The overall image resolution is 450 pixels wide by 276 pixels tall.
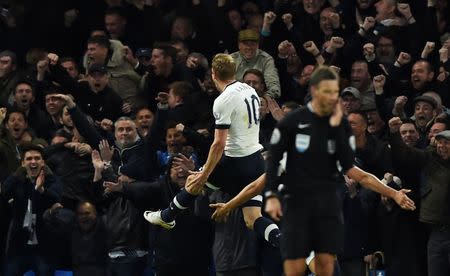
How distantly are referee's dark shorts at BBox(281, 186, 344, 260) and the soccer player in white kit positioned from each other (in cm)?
181

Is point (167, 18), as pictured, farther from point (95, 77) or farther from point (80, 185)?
point (80, 185)

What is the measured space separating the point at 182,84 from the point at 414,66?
3.12 meters

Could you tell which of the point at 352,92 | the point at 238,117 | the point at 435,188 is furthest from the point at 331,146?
the point at 352,92

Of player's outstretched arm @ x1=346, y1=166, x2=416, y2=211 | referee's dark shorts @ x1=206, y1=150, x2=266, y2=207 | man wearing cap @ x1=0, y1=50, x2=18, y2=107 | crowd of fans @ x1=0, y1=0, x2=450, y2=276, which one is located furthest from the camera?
man wearing cap @ x1=0, y1=50, x2=18, y2=107

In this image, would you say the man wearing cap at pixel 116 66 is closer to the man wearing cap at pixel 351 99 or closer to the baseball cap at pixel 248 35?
the baseball cap at pixel 248 35

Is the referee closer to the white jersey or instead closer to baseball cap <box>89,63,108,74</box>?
the white jersey

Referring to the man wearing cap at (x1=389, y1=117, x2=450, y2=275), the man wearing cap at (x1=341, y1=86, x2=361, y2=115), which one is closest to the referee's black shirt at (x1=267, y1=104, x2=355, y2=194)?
the man wearing cap at (x1=389, y1=117, x2=450, y2=275)

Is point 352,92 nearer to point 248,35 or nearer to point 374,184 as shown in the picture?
point 248,35

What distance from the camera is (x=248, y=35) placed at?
19.3 metres

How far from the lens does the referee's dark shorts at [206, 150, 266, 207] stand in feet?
49.2

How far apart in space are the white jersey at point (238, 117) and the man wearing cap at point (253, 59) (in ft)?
13.6

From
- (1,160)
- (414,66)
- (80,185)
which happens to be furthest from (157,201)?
(414,66)

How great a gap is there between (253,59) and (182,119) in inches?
65.5

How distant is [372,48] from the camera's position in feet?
62.3
